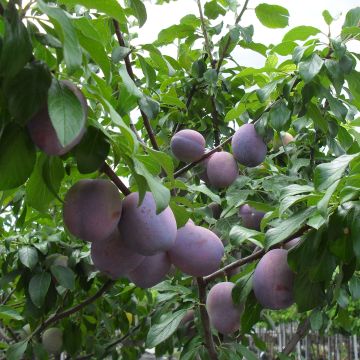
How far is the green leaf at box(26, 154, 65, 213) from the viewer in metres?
0.81

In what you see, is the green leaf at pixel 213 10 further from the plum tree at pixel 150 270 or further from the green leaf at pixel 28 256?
the plum tree at pixel 150 270

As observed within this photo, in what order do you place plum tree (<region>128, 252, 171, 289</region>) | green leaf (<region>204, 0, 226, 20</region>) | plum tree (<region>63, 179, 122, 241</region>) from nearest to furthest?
plum tree (<region>63, 179, 122, 241</region>) < plum tree (<region>128, 252, 171, 289</region>) < green leaf (<region>204, 0, 226, 20</region>)

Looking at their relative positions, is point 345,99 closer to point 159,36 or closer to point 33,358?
point 159,36

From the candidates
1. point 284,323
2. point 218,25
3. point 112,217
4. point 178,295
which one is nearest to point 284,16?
point 218,25

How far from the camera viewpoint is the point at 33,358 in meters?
2.16

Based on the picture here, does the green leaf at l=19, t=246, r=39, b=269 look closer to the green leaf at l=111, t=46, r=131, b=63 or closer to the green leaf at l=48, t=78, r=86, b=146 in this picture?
the green leaf at l=111, t=46, r=131, b=63

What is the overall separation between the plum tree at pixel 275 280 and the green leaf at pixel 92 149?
444mm

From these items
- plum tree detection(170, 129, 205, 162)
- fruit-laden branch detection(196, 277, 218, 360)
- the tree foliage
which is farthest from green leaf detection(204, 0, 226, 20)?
fruit-laden branch detection(196, 277, 218, 360)

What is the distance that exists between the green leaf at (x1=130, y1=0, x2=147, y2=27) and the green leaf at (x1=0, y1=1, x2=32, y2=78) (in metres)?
0.62

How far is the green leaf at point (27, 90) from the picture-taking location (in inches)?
22.8

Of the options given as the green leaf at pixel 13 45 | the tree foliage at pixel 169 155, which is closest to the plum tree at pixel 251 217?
the tree foliage at pixel 169 155

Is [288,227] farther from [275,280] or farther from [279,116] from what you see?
[279,116]

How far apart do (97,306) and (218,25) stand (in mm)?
1224

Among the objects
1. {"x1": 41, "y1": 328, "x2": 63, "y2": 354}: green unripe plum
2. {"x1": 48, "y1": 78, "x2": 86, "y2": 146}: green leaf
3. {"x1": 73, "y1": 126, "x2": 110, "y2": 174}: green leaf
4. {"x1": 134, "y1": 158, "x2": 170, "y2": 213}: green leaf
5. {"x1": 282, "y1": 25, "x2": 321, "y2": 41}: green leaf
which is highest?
{"x1": 282, "y1": 25, "x2": 321, "y2": 41}: green leaf
